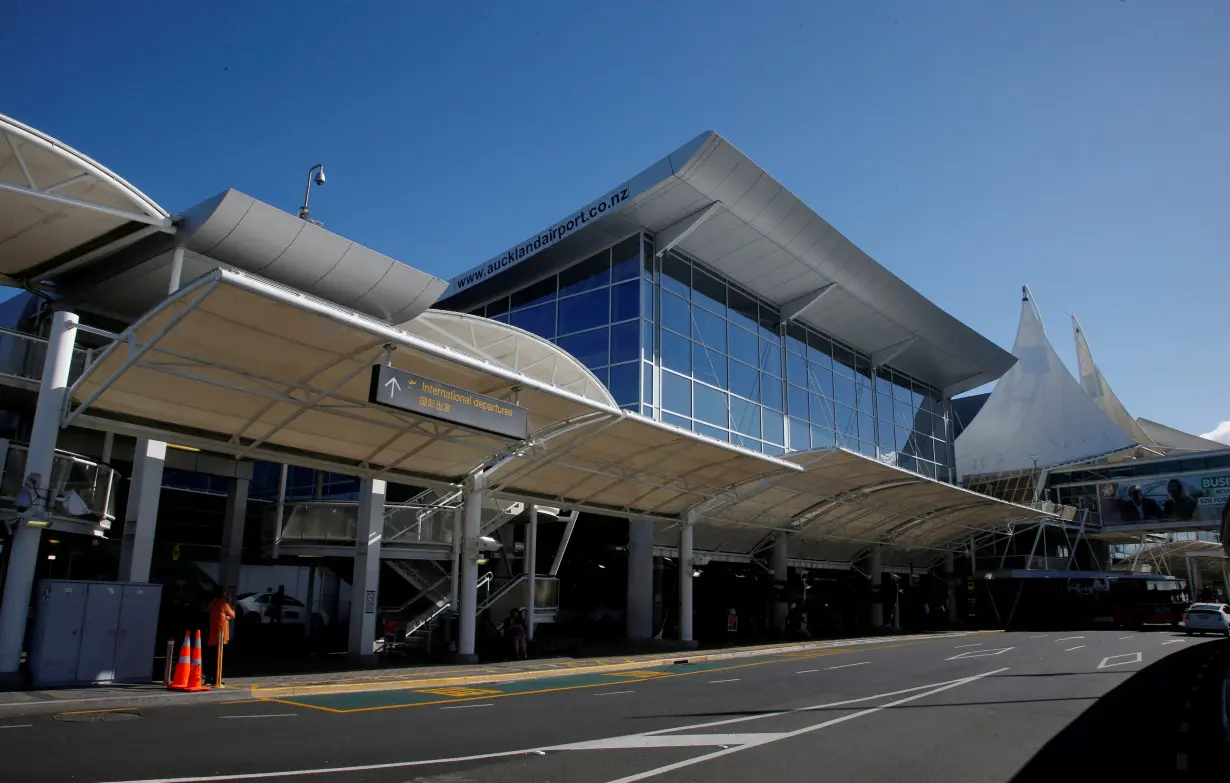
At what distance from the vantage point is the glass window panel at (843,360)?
41.1m

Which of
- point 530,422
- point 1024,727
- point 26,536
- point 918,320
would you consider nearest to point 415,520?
point 530,422

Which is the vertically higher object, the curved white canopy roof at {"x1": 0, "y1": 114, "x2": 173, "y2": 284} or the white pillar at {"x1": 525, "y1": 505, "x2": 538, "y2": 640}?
the curved white canopy roof at {"x1": 0, "y1": 114, "x2": 173, "y2": 284}

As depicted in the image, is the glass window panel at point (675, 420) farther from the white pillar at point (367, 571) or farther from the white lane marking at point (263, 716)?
the white lane marking at point (263, 716)

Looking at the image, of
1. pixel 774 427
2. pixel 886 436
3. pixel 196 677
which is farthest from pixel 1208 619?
pixel 196 677

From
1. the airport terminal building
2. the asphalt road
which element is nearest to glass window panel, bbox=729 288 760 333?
the airport terminal building

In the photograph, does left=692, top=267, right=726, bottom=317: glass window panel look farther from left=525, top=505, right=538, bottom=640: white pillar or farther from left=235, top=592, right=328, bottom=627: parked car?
left=235, top=592, right=328, bottom=627: parked car

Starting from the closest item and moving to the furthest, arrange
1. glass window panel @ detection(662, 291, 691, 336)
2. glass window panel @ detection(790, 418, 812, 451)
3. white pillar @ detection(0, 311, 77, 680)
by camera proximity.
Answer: white pillar @ detection(0, 311, 77, 680) → glass window panel @ detection(662, 291, 691, 336) → glass window panel @ detection(790, 418, 812, 451)

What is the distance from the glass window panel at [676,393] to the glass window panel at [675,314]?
1910 mm

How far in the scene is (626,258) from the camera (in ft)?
103

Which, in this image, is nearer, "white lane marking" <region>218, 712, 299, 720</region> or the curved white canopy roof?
"white lane marking" <region>218, 712, 299, 720</region>

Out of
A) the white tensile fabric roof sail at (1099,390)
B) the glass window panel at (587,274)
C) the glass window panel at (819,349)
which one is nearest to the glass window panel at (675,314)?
the glass window panel at (587,274)

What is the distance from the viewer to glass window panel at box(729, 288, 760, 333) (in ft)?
114

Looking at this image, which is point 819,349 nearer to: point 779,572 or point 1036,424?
point 779,572

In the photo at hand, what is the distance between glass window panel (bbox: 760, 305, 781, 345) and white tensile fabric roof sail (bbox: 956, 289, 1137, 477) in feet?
93.6
